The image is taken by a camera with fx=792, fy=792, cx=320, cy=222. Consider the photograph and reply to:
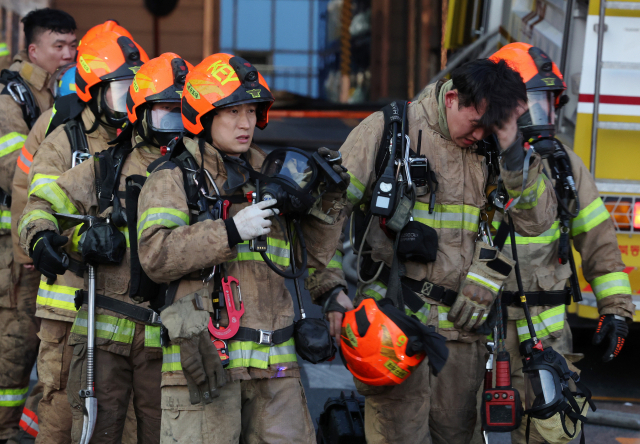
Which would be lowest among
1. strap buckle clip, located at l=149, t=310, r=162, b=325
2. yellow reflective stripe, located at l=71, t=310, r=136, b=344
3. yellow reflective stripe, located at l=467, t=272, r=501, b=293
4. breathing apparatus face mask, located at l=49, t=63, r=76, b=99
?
yellow reflective stripe, located at l=71, t=310, r=136, b=344

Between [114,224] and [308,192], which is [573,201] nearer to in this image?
[308,192]

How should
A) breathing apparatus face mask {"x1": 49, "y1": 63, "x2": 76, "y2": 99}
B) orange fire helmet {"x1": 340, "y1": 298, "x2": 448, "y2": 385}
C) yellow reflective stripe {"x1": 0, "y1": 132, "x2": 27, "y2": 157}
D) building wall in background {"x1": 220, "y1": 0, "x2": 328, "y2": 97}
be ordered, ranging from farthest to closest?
1. building wall in background {"x1": 220, "y1": 0, "x2": 328, "y2": 97}
2. yellow reflective stripe {"x1": 0, "y1": 132, "x2": 27, "y2": 157}
3. breathing apparatus face mask {"x1": 49, "y1": 63, "x2": 76, "y2": 99}
4. orange fire helmet {"x1": 340, "y1": 298, "x2": 448, "y2": 385}

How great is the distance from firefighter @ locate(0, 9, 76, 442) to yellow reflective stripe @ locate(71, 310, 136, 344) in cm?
107

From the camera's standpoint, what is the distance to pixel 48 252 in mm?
3416

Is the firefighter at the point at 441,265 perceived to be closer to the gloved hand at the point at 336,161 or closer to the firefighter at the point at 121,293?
the gloved hand at the point at 336,161

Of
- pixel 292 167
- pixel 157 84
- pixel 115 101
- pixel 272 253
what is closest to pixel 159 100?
pixel 157 84

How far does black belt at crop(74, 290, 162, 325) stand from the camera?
3564mm

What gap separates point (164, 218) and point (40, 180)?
1264mm

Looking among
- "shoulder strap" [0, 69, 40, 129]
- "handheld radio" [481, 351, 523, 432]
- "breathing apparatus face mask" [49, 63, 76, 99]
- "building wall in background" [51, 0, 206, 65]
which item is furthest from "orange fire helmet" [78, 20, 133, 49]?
"building wall in background" [51, 0, 206, 65]

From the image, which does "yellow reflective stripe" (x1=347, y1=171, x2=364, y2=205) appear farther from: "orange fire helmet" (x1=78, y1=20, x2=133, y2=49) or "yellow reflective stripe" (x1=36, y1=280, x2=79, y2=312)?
"orange fire helmet" (x1=78, y1=20, x2=133, y2=49)

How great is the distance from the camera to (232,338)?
283 cm

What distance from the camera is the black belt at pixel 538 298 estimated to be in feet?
12.8

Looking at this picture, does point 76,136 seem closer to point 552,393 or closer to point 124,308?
point 124,308

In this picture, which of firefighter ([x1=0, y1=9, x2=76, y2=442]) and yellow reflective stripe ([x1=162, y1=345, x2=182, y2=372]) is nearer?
yellow reflective stripe ([x1=162, y1=345, x2=182, y2=372])
